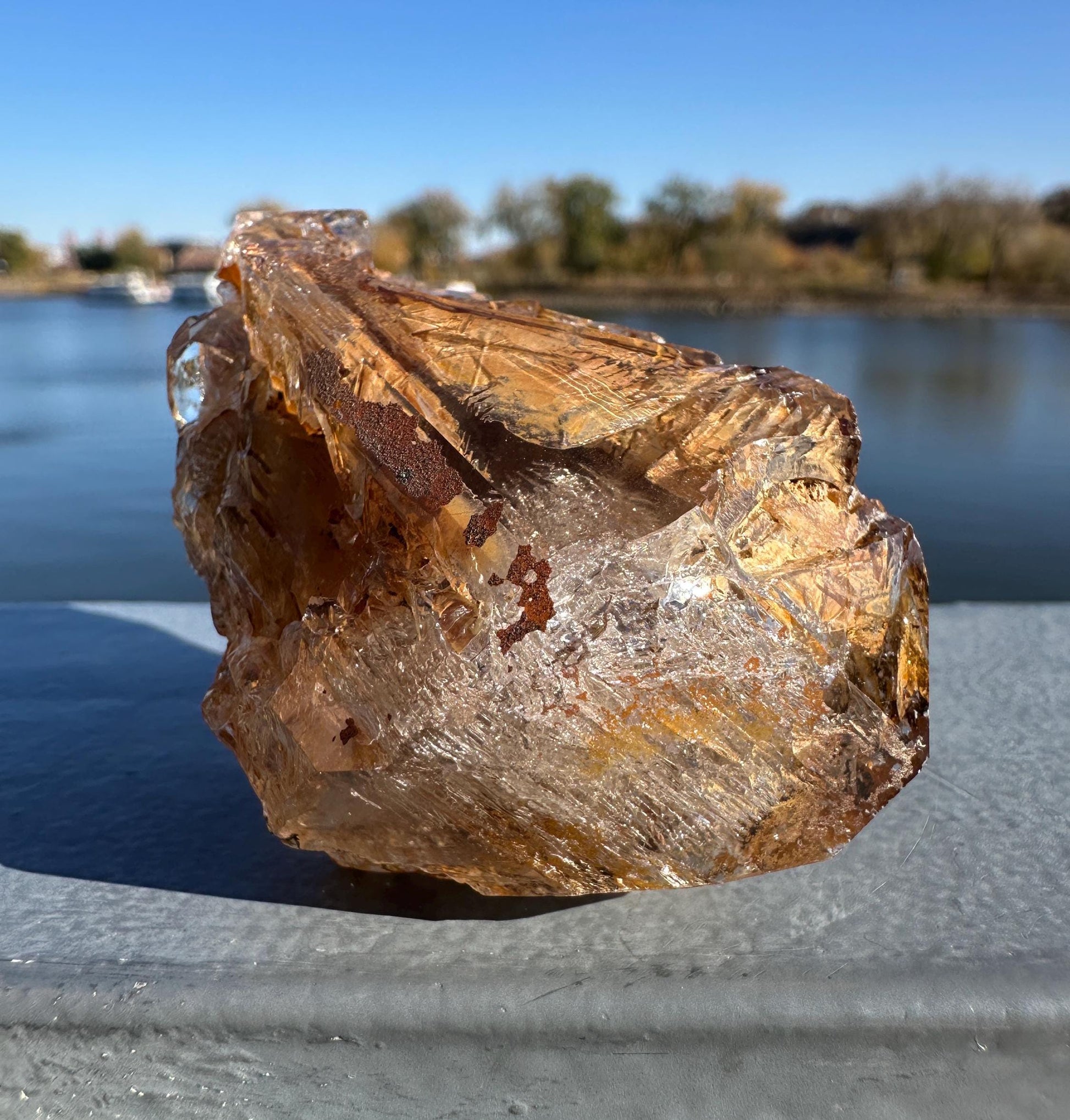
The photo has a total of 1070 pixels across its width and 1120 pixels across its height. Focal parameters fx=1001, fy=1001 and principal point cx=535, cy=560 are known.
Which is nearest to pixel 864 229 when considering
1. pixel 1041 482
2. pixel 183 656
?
pixel 1041 482

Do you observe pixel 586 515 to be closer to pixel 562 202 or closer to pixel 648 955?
pixel 648 955

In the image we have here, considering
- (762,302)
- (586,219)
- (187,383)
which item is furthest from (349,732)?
(586,219)

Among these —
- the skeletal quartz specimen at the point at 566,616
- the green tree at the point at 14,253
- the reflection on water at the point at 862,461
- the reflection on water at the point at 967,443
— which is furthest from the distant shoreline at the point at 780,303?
the green tree at the point at 14,253

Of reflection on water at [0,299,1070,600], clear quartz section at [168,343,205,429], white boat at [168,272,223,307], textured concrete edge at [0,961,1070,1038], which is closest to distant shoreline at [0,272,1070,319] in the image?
white boat at [168,272,223,307]

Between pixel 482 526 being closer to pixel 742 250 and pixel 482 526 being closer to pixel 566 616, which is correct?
pixel 566 616

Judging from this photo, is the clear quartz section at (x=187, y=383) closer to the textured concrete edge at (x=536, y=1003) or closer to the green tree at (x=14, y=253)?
the textured concrete edge at (x=536, y=1003)

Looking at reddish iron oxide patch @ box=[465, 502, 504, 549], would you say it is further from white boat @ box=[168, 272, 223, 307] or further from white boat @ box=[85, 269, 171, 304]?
white boat @ box=[85, 269, 171, 304]
